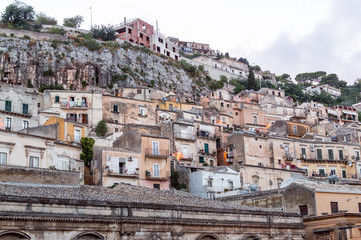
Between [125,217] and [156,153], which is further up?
[156,153]

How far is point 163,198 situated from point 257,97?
72.8m

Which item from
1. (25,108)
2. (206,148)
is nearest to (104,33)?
(25,108)

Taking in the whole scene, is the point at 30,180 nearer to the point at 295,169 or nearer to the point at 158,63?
the point at 295,169

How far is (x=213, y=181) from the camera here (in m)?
58.8

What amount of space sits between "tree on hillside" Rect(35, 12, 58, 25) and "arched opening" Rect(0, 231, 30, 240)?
97874 mm

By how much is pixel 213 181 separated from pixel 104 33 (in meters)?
68.4

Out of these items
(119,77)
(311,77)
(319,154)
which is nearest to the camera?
(319,154)

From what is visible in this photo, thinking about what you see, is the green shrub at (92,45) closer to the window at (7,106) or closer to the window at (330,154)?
the window at (7,106)

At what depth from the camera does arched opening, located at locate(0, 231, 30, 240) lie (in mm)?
27312

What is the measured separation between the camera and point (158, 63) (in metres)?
116

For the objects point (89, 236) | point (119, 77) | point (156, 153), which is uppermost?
point (119, 77)

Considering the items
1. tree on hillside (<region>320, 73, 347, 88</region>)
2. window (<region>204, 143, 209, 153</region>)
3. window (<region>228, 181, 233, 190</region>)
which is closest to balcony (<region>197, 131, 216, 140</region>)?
window (<region>204, 143, 209, 153</region>)

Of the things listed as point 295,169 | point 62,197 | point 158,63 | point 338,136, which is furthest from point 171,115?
point 62,197

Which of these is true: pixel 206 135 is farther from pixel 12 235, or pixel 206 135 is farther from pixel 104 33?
pixel 104 33
